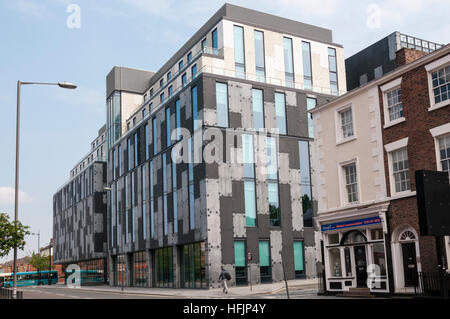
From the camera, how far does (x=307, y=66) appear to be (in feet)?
173

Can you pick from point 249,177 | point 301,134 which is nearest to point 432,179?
Result: point 249,177

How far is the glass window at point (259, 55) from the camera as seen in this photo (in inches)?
1953

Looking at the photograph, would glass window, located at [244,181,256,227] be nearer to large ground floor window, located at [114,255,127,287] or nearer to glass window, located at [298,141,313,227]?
glass window, located at [298,141,313,227]

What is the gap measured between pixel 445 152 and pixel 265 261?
84.3 feet

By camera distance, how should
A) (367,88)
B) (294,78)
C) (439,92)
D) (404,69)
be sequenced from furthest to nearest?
1. (294,78)
2. (367,88)
3. (404,69)
4. (439,92)

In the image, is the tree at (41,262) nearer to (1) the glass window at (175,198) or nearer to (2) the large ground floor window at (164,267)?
(2) the large ground floor window at (164,267)

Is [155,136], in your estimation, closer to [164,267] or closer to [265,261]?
[164,267]

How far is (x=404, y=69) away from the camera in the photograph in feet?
75.2

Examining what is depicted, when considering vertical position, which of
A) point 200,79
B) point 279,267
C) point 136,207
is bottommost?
point 279,267

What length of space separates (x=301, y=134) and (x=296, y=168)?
11.1 ft

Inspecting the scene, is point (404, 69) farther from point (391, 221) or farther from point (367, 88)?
point (391, 221)

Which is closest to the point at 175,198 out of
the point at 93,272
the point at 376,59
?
the point at 376,59

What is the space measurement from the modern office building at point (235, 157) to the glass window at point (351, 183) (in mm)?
13843
